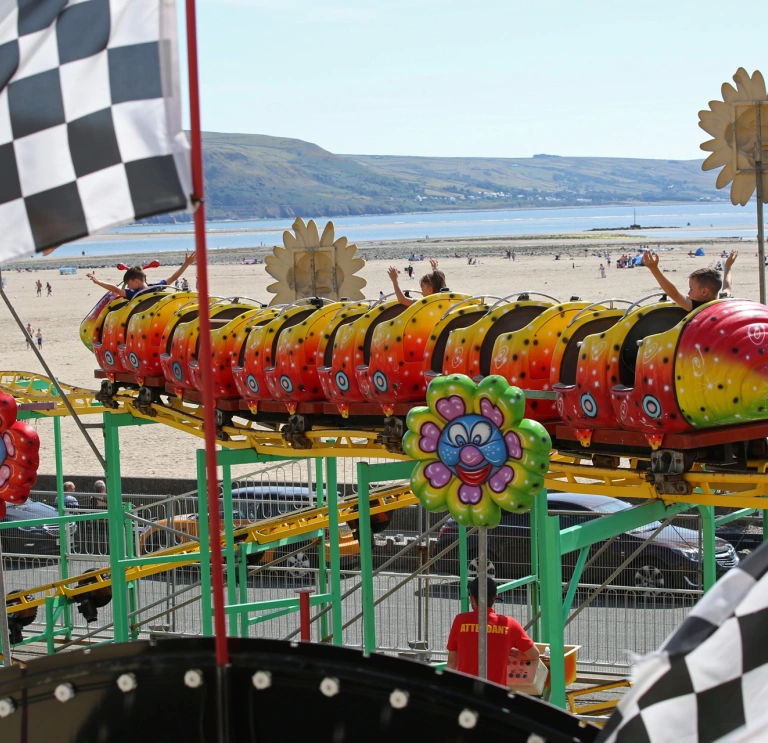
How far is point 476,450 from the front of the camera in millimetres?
5582

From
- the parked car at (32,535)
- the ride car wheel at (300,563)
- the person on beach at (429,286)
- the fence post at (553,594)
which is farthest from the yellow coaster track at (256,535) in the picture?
the fence post at (553,594)

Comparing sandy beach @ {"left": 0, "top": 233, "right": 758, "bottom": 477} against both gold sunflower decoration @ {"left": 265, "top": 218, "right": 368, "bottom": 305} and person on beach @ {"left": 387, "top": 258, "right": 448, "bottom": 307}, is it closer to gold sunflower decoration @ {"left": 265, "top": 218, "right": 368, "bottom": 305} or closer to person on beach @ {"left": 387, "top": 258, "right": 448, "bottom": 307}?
gold sunflower decoration @ {"left": 265, "top": 218, "right": 368, "bottom": 305}

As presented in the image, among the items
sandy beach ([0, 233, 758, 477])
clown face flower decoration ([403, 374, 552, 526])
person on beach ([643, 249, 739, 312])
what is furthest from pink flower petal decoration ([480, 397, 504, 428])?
sandy beach ([0, 233, 758, 477])

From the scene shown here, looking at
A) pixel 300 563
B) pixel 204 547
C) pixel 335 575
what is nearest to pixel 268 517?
pixel 300 563

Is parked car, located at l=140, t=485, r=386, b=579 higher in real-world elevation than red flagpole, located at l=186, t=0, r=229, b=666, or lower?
lower

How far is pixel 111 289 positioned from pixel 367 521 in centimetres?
545

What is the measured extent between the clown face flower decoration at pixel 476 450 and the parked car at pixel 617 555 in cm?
631

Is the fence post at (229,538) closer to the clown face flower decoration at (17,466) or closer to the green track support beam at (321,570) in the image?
the green track support beam at (321,570)

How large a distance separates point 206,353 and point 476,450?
2939mm

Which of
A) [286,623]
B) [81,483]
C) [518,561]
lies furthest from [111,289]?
[81,483]

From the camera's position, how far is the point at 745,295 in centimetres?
3847

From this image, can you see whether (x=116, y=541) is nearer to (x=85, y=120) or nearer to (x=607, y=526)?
(x=607, y=526)

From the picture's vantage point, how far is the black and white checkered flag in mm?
2178

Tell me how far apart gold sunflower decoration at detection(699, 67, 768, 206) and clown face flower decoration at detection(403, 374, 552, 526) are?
15.1 feet
